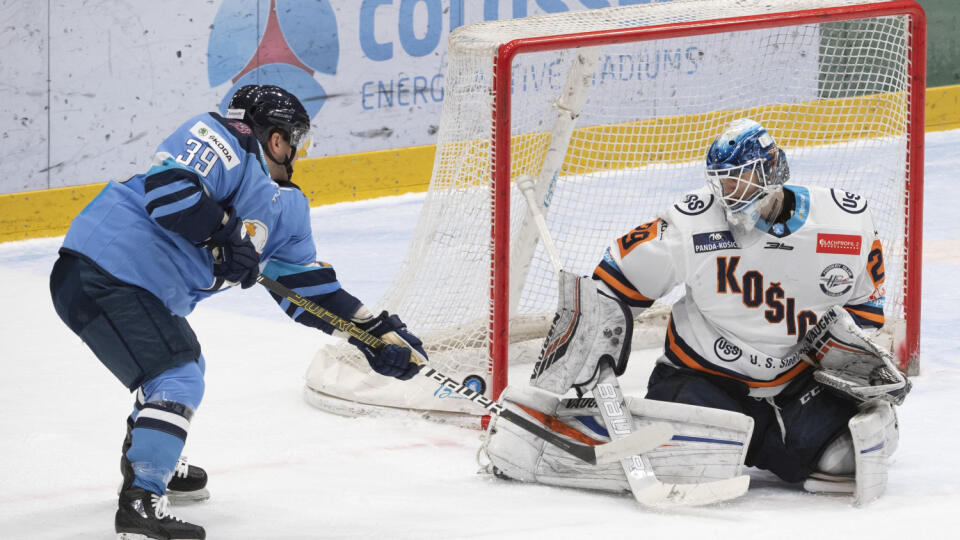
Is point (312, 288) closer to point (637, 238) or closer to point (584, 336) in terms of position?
point (584, 336)

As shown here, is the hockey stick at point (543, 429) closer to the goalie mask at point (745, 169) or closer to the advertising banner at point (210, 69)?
the goalie mask at point (745, 169)

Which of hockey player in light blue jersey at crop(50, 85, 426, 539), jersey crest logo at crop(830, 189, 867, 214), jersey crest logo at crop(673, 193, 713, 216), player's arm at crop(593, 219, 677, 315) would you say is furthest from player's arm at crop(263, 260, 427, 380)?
jersey crest logo at crop(830, 189, 867, 214)

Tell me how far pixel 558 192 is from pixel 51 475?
A: 7.04 ft

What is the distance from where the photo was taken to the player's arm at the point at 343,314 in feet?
11.1

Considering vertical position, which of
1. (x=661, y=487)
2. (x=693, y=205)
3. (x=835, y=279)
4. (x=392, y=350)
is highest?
(x=693, y=205)

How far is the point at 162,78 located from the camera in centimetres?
669

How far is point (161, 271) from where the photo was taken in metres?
2.97

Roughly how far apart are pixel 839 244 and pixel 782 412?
0.43 m

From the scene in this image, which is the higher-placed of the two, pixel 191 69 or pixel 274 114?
pixel 274 114

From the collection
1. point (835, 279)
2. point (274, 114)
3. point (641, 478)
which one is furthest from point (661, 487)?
point (274, 114)

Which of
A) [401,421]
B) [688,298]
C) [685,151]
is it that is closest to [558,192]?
[685,151]

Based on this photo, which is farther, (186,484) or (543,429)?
(543,429)

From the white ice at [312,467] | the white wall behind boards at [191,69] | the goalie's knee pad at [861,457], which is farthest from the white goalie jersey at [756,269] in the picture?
the white wall behind boards at [191,69]

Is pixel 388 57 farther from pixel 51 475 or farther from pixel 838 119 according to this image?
pixel 51 475
